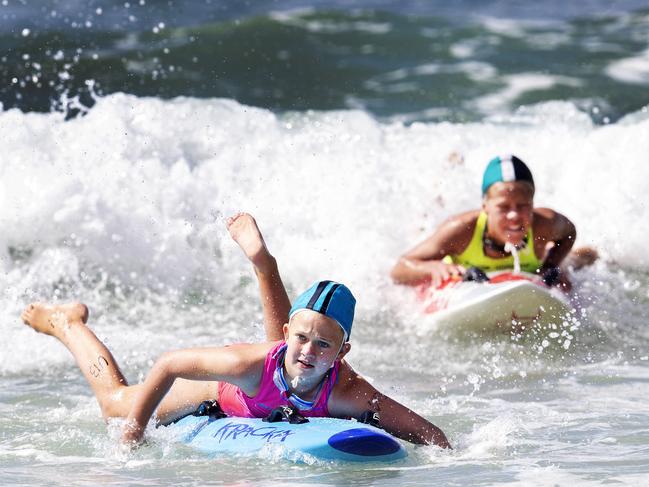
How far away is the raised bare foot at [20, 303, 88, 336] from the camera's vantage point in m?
6.49

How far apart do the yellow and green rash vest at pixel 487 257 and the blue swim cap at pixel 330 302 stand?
3.29m

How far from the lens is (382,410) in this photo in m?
5.41

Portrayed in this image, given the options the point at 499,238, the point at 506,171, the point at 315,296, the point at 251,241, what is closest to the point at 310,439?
the point at 315,296

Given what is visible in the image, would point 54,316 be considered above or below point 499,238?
below

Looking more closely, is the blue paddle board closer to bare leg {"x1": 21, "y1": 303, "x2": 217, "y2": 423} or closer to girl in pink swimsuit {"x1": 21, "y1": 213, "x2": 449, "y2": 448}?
girl in pink swimsuit {"x1": 21, "y1": 213, "x2": 449, "y2": 448}

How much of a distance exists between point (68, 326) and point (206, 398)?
1089 millimetres

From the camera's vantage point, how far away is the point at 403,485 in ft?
15.9

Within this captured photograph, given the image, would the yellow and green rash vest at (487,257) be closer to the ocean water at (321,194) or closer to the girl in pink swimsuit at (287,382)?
the ocean water at (321,194)

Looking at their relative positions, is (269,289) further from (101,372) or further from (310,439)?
(310,439)

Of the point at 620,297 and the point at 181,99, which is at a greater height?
the point at 181,99

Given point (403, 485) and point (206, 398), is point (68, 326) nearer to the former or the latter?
point (206, 398)

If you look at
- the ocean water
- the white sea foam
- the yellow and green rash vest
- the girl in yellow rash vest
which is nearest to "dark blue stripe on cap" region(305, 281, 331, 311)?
the ocean water

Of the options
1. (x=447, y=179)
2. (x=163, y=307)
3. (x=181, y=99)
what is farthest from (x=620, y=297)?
(x=181, y=99)

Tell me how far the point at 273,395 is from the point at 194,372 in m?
0.37
